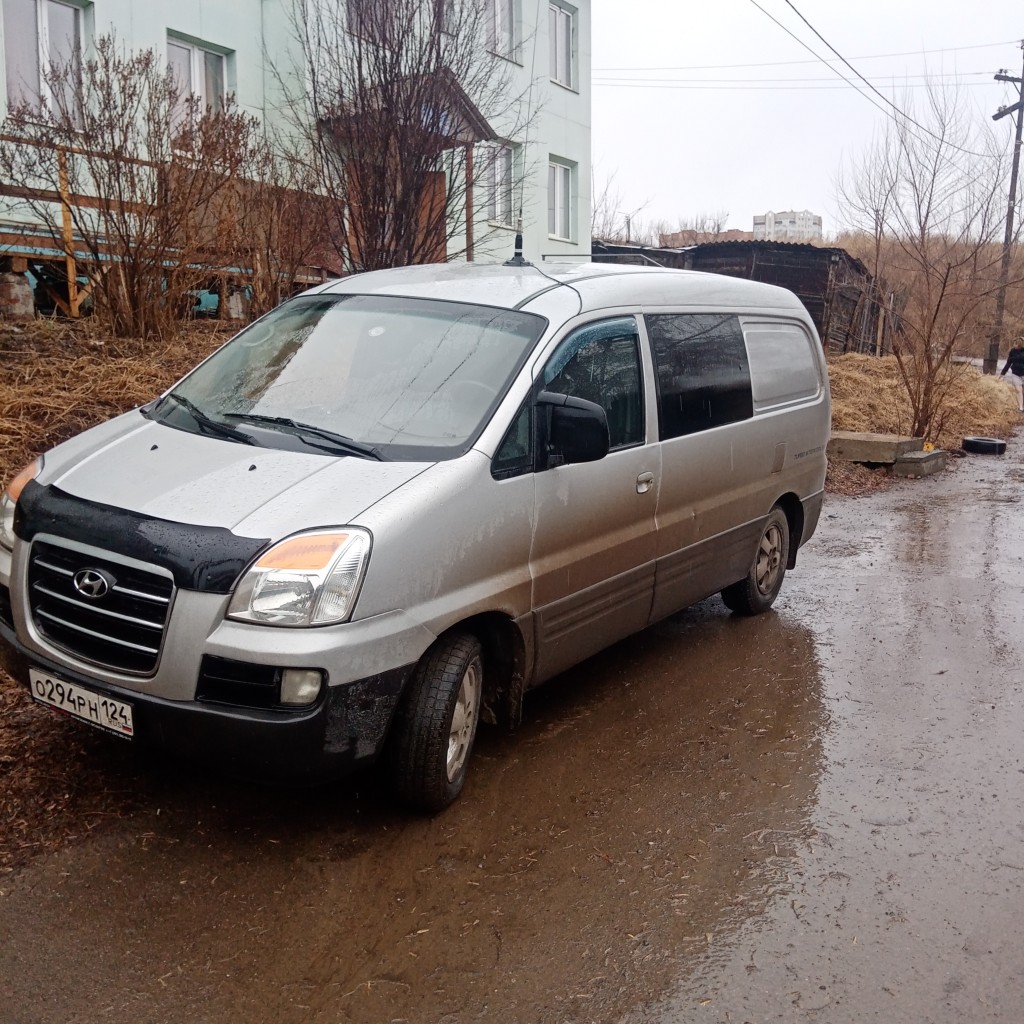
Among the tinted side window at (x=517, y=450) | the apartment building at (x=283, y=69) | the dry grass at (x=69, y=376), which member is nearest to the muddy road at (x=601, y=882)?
the tinted side window at (x=517, y=450)

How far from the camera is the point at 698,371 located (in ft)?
17.9

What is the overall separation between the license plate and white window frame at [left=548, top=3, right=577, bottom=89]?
20.8 meters

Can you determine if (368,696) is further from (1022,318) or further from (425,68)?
(1022,318)

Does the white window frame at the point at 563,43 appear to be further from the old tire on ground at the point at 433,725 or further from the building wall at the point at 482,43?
the old tire on ground at the point at 433,725

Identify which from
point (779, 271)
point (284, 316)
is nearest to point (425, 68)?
point (284, 316)

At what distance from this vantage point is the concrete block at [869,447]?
13703mm

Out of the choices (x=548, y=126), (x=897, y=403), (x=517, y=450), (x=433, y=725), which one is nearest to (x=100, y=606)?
(x=433, y=725)

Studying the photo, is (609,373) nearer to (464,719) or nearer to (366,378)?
(366,378)

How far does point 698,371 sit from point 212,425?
99.0 inches

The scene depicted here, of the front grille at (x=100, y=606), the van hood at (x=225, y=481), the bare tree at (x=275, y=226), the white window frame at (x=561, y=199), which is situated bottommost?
the front grille at (x=100, y=606)

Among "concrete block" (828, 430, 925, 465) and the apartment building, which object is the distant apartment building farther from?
"concrete block" (828, 430, 925, 465)

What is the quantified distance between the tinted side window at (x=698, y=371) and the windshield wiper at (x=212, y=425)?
78.7 inches

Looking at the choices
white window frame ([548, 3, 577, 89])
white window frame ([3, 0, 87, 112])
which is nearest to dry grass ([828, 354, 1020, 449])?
white window frame ([548, 3, 577, 89])

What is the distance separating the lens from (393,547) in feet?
11.4
